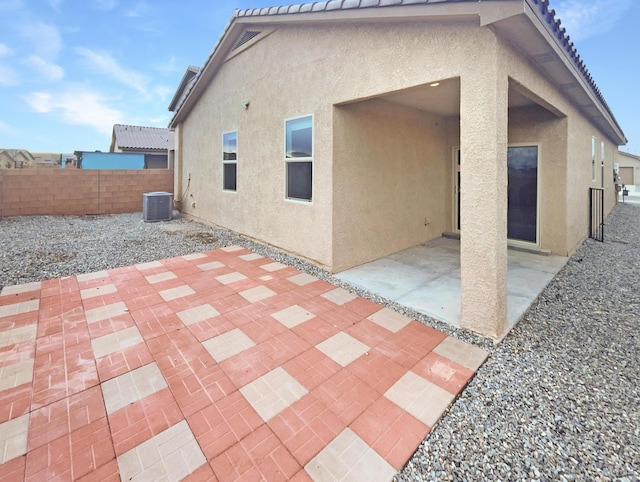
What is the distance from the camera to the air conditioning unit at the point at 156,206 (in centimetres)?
1296

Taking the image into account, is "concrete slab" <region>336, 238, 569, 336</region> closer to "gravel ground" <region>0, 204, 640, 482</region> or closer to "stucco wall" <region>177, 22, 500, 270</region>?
"gravel ground" <region>0, 204, 640, 482</region>

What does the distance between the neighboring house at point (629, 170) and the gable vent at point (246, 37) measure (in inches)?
1627

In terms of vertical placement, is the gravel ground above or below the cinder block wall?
below

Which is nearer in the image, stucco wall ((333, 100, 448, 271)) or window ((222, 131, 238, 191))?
stucco wall ((333, 100, 448, 271))

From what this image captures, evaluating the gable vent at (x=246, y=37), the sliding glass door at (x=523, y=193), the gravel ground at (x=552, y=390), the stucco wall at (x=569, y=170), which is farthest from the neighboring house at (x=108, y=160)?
the stucco wall at (x=569, y=170)

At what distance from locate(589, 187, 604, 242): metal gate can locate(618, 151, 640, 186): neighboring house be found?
1220 inches

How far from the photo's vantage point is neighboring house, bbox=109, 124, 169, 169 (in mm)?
25141

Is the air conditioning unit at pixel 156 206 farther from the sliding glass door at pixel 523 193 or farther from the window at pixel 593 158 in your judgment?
the window at pixel 593 158

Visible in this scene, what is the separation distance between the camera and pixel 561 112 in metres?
6.85

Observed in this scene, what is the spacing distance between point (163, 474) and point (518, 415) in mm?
2935

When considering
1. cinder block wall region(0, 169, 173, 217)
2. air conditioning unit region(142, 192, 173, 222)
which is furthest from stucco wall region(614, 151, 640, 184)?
cinder block wall region(0, 169, 173, 217)

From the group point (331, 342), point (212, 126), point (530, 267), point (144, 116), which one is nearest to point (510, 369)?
point (331, 342)

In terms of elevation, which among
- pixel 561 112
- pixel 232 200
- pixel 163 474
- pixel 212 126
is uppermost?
pixel 212 126

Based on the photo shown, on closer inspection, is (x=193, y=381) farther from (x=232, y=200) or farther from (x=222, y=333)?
(x=232, y=200)
